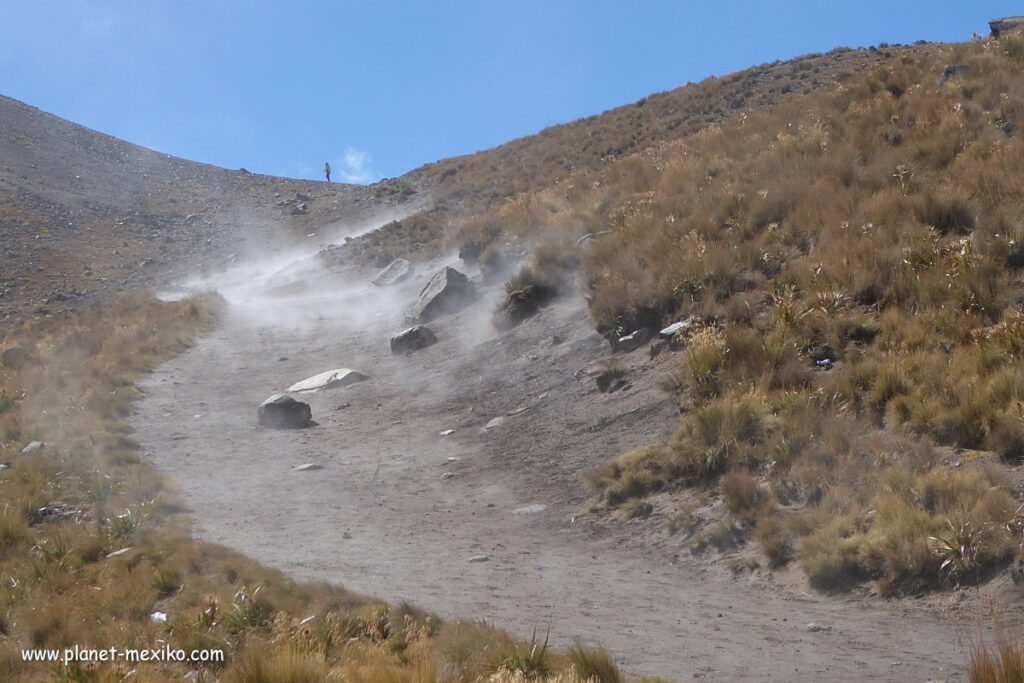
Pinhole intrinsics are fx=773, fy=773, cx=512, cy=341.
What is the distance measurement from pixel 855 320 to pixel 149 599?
25.7ft

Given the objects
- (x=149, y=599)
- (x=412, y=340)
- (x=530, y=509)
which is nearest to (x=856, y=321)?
(x=530, y=509)

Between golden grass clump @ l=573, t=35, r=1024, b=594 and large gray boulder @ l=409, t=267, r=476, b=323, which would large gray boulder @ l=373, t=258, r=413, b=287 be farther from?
golden grass clump @ l=573, t=35, r=1024, b=594

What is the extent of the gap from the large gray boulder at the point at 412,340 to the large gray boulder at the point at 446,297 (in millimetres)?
1288

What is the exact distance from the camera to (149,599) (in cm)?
616

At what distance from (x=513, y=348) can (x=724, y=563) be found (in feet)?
25.1

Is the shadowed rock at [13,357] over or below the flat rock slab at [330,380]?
over

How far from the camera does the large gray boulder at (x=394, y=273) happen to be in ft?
78.5

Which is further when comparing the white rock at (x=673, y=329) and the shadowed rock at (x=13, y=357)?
the shadowed rock at (x=13, y=357)

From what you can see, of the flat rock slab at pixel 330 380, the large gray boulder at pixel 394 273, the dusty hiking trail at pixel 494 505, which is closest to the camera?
the dusty hiking trail at pixel 494 505

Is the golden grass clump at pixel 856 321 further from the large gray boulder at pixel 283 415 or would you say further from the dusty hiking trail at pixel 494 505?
the large gray boulder at pixel 283 415

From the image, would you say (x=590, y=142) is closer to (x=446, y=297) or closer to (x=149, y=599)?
(x=446, y=297)

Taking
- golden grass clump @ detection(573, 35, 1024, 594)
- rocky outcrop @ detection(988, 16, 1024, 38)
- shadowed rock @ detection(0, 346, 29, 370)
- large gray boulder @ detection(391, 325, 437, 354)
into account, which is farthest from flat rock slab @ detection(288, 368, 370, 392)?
rocky outcrop @ detection(988, 16, 1024, 38)

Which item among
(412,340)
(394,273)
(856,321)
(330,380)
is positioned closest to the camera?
(856,321)

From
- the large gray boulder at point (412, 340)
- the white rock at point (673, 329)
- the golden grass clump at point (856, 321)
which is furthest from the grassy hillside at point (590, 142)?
the white rock at point (673, 329)
